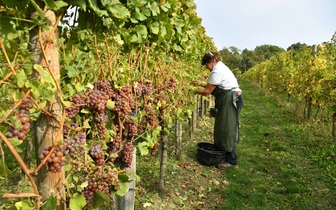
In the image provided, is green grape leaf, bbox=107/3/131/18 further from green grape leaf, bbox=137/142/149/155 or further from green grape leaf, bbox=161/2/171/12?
green grape leaf, bbox=137/142/149/155

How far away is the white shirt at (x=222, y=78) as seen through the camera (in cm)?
493

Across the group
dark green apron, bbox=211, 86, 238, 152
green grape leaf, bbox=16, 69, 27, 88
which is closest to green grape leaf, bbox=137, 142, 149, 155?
green grape leaf, bbox=16, 69, 27, 88

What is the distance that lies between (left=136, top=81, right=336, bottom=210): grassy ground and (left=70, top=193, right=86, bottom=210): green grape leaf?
89.8 inches

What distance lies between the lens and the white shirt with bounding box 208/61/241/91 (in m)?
4.93

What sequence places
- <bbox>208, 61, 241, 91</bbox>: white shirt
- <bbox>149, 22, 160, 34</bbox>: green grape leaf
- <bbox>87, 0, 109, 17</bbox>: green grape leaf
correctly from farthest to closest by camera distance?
<bbox>208, 61, 241, 91</bbox>: white shirt < <bbox>149, 22, 160, 34</bbox>: green grape leaf < <bbox>87, 0, 109, 17</bbox>: green grape leaf

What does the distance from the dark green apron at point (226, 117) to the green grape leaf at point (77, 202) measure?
13.0ft

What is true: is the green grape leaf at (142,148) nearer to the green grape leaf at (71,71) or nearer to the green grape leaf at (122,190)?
the green grape leaf at (122,190)

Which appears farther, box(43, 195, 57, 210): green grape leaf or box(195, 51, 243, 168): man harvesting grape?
box(195, 51, 243, 168): man harvesting grape

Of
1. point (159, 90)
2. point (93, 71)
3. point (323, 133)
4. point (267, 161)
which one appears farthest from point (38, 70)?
point (323, 133)

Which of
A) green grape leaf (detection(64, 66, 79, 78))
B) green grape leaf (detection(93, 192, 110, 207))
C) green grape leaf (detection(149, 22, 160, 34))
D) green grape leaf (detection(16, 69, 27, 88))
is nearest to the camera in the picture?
green grape leaf (detection(16, 69, 27, 88))

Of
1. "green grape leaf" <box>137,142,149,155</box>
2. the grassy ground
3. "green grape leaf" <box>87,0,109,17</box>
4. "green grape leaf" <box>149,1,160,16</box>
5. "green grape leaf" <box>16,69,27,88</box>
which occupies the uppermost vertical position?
"green grape leaf" <box>149,1,160,16</box>

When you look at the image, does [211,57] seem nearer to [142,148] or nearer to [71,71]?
[142,148]

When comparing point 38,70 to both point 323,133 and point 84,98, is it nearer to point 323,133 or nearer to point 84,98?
point 84,98

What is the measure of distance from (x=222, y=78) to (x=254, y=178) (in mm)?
1858
